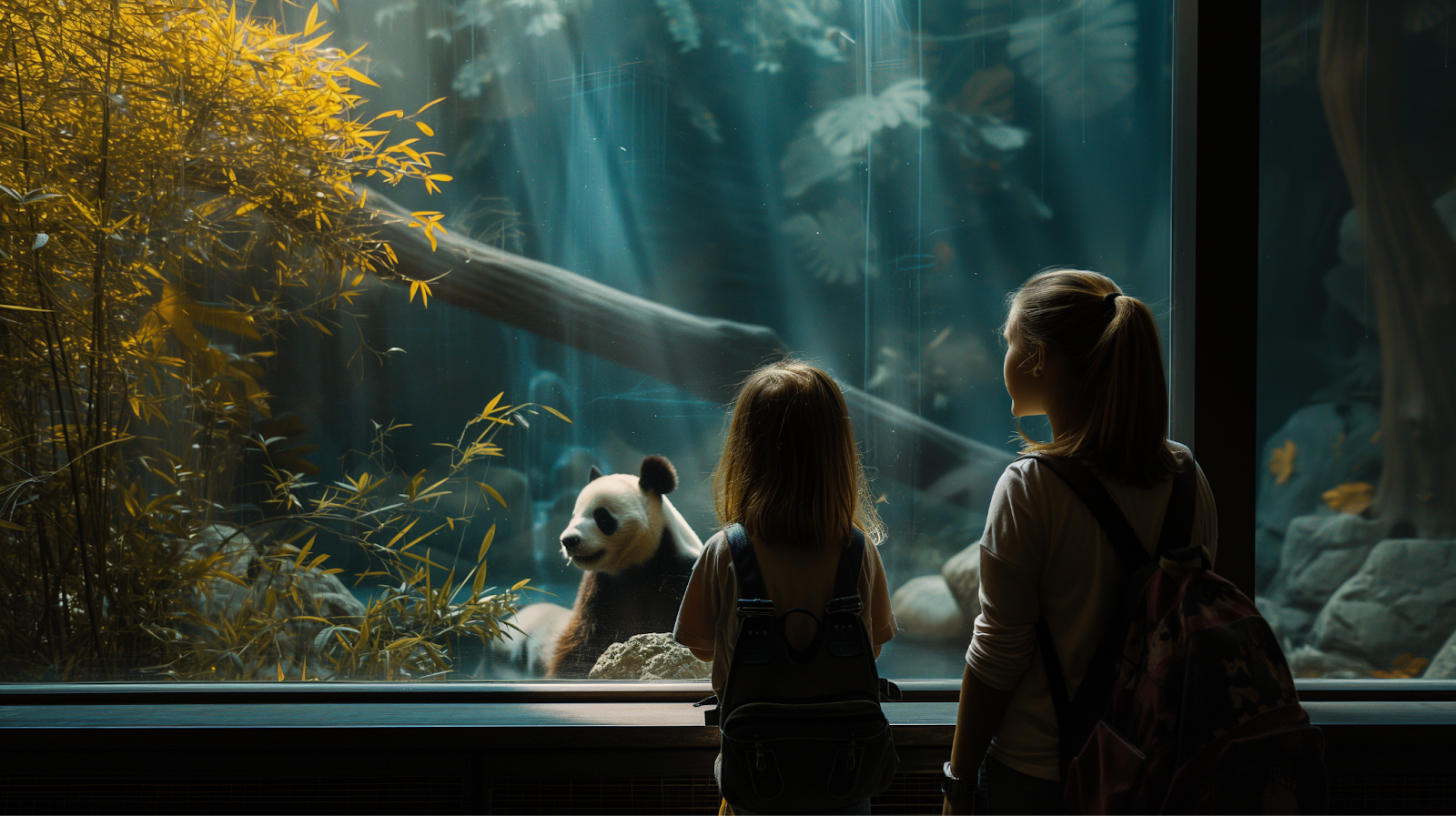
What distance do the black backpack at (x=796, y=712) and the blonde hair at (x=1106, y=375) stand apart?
36 cm

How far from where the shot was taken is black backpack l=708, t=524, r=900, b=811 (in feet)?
3.14

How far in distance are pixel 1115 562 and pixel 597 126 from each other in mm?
1360

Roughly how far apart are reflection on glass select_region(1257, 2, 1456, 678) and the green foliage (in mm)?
1764

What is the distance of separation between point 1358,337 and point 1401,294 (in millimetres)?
137

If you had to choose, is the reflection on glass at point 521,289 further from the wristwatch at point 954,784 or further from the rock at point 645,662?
the wristwatch at point 954,784

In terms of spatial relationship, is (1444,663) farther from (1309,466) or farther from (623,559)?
(623,559)

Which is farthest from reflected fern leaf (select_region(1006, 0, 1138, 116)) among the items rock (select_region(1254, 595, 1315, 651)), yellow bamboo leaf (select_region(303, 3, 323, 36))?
yellow bamboo leaf (select_region(303, 3, 323, 36))

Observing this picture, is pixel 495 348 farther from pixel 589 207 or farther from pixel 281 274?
pixel 281 274

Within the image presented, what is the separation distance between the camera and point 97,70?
155cm

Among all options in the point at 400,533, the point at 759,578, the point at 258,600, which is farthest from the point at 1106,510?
the point at 258,600

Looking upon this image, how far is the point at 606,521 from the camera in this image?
1.67 meters

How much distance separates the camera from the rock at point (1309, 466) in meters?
Answer: 1.65

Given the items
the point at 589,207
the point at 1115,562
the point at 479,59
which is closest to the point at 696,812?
the point at 1115,562

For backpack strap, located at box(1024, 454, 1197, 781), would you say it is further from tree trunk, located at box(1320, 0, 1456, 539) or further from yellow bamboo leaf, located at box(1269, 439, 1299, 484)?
tree trunk, located at box(1320, 0, 1456, 539)
